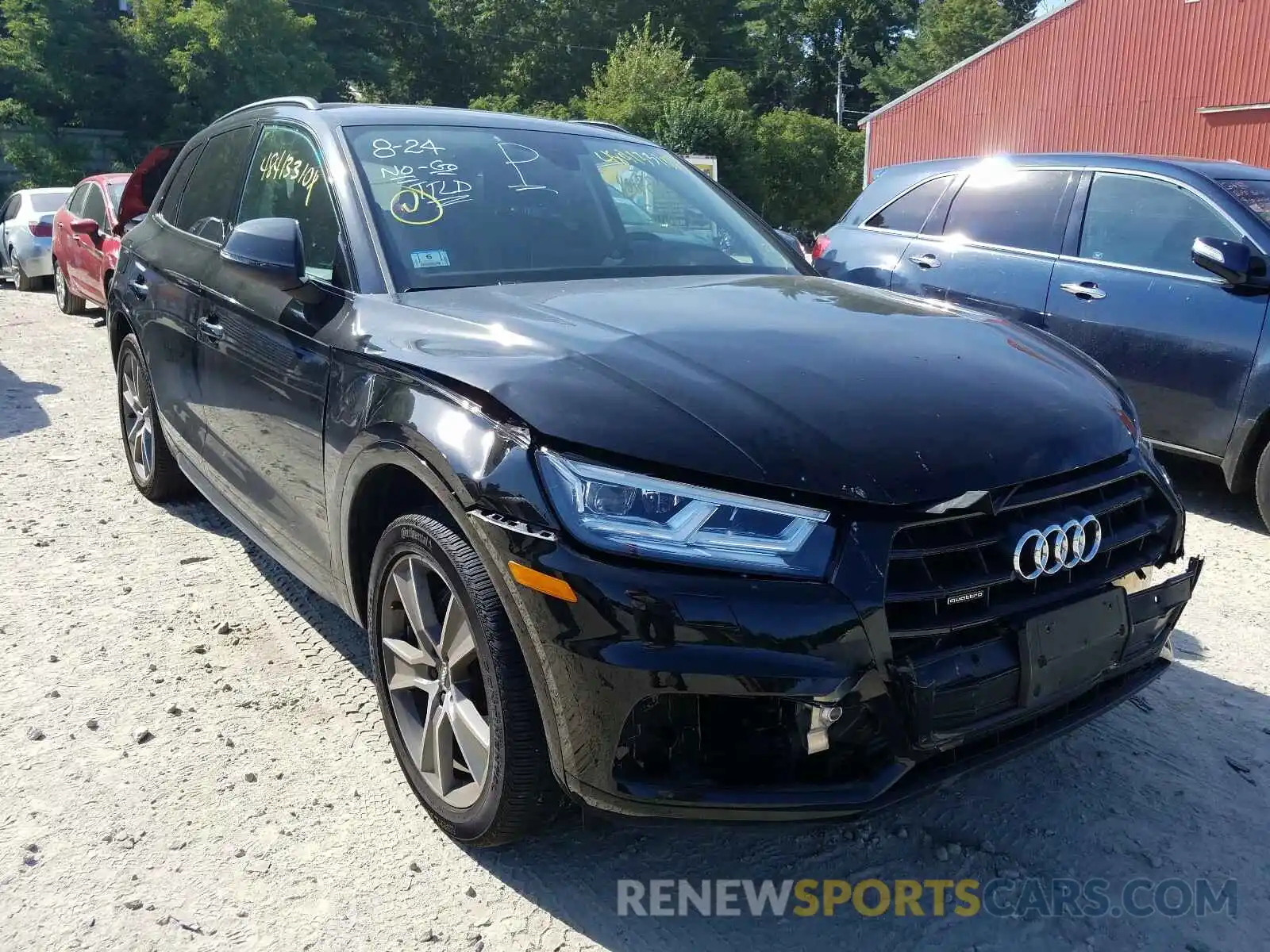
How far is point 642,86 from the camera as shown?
141 feet

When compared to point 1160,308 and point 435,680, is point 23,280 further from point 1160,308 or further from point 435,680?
point 435,680

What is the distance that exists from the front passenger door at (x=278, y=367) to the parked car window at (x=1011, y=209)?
153 inches

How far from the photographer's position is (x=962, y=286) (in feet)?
19.3

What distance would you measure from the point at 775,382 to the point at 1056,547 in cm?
67

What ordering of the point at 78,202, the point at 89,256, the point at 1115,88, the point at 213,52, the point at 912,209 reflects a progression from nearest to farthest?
the point at 912,209, the point at 89,256, the point at 78,202, the point at 1115,88, the point at 213,52

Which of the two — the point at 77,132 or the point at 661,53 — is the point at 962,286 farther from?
the point at 661,53

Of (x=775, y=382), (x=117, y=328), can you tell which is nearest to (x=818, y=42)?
(x=117, y=328)

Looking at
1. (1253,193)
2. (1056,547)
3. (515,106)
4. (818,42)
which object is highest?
(818,42)

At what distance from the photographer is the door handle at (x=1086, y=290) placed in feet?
17.4

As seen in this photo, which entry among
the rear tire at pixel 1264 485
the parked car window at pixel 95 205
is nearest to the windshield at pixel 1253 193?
the rear tire at pixel 1264 485

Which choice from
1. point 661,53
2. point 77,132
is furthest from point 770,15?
point 77,132

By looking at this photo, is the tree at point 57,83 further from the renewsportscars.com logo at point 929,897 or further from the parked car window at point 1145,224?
the renewsportscars.com logo at point 929,897

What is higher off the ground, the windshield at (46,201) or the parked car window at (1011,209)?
the windshield at (46,201)

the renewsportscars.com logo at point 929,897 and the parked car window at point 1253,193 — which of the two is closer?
the renewsportscars.com logo at point 929,897
